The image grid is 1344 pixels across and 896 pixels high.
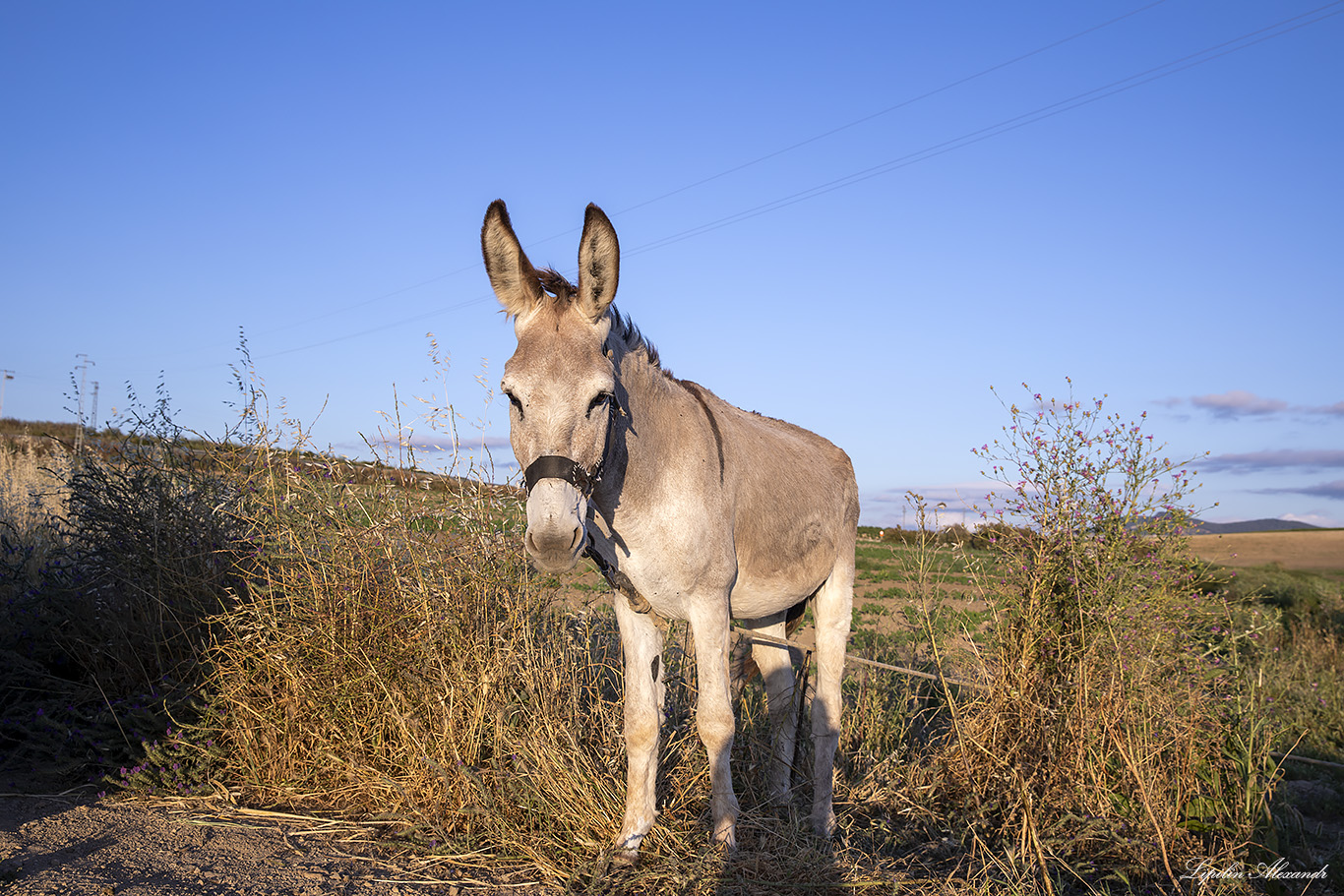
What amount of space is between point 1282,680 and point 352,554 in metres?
10.1

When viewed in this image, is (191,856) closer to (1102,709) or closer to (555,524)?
(555,524)

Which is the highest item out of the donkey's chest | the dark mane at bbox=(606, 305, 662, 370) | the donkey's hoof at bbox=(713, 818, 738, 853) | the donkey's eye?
the dark mane at bbox=(606, 305, 662, 370)

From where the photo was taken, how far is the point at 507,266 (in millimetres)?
3221

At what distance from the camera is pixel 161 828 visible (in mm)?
3703

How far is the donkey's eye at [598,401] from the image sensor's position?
2984 millimetres

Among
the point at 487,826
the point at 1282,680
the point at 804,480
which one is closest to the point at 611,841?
the point at 487,826

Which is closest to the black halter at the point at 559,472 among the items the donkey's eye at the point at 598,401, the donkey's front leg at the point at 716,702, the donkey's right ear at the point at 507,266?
the donkey's eye at the point at 598,401

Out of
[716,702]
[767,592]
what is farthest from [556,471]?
[767,592]

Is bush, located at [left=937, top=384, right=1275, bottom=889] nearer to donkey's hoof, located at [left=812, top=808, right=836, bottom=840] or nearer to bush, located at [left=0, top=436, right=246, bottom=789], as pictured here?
donkey's hoof, located at [left=812, top=808, right=836, bottom=840]

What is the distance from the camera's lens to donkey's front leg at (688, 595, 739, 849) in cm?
346

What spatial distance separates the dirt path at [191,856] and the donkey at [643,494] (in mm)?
1140

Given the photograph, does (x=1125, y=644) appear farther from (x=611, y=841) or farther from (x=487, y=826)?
(x=487, y=826)

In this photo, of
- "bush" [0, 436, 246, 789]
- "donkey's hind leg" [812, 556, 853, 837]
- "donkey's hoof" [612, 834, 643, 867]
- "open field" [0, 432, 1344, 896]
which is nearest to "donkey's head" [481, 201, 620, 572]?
"donkey's hoof" [612, 834, 643, 867]

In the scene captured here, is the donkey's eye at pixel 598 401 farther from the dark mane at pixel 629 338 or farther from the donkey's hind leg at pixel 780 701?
the donkey's hind leg at pixel 780 701
